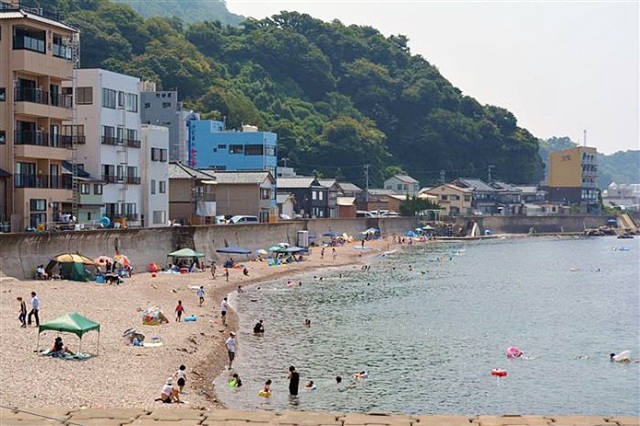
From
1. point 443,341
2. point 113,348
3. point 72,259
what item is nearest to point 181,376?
point 113,348

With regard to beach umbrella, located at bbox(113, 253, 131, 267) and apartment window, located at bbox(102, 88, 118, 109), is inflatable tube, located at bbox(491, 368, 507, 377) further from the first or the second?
apartment window, located at bbox(102, 88, 118, 109)

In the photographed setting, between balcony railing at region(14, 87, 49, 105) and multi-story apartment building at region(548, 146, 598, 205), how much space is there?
125 metres

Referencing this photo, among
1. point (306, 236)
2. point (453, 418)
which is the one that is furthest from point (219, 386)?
point (306, 236)

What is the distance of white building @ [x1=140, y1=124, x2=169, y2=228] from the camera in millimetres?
63938

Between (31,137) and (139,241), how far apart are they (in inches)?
379

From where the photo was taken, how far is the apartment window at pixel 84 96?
5741cm

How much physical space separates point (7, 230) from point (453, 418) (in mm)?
37095

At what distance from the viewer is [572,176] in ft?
523

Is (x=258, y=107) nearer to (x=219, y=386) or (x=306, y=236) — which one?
(x=306, y=236)

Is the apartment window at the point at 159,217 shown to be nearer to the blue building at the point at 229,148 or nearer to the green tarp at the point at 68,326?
the blue building at the point at 229,148

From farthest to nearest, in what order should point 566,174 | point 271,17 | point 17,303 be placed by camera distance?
1. point 271,17
2. point 566,174
3. point 17,303

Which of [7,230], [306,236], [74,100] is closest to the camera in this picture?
[7,230]

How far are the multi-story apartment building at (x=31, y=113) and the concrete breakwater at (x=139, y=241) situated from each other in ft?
10.7

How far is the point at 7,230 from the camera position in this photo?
154ft
